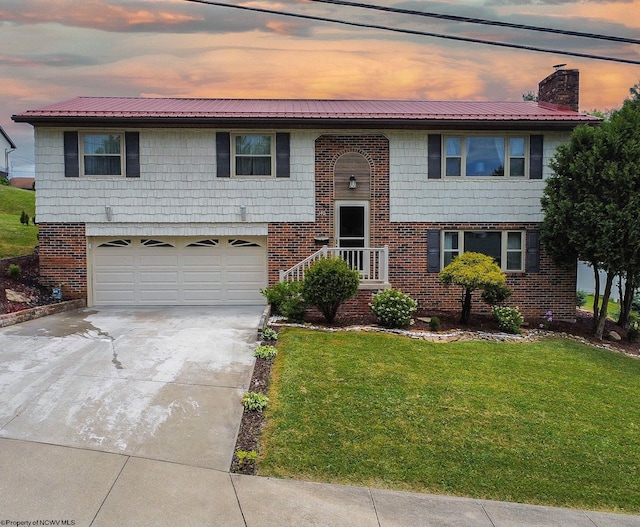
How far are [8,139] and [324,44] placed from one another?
38374mm

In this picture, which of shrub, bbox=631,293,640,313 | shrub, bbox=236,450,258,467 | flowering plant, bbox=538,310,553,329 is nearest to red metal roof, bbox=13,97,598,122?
flowering plant, bbox=538,310,553,329

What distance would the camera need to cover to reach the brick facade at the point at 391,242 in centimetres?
1254

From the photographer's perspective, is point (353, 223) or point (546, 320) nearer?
point (546, 320)

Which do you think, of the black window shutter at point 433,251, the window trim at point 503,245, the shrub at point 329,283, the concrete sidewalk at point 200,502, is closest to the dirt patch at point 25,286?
the shrub at point 329,283

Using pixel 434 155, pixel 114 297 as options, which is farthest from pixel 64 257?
pixel 434 155

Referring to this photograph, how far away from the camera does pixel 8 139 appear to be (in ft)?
A: 132

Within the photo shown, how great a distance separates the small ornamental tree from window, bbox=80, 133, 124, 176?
908 centimetres

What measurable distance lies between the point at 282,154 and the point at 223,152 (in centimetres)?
160

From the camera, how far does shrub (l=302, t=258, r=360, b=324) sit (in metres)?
9.74

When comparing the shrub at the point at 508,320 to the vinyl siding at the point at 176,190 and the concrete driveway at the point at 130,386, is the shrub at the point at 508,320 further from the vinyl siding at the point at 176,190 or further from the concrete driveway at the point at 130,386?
the concrete driveway at the point at 130,386

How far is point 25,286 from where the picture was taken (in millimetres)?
11984

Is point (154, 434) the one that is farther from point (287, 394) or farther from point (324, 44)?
point (324, 44)

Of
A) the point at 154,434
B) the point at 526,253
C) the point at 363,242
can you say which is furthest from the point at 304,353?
the point at 526,253

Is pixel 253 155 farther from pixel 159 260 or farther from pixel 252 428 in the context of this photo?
A: pixel 252 428
